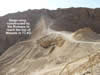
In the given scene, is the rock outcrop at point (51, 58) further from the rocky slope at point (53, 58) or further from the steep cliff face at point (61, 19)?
the steep cliff face at point (61, 19)

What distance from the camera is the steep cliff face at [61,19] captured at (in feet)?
48.6

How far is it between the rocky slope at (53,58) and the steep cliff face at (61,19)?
504 cm

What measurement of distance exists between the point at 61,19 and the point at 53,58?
9.00 meters

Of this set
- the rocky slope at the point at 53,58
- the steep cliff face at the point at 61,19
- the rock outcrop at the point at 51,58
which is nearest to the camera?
the rocky slope at the point at 53,58

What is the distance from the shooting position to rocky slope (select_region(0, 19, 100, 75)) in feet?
14.7

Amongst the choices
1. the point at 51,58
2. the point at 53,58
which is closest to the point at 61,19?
the point at 51,58

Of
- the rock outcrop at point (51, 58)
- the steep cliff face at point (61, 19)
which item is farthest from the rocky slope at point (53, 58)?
the steep cliff face at point (61, 19)

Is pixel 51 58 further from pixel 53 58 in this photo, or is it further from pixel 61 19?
pixel 61 19

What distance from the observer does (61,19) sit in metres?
15.6

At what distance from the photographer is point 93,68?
3982mm

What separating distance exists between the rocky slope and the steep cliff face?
504 cm

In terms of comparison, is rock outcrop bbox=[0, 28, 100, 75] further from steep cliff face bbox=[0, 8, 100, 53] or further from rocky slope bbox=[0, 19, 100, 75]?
steep cliff face bbox=[0, 8, 100, 53]

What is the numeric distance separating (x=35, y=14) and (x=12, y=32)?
12.2ft

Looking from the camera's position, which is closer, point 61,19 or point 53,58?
point 53,58
